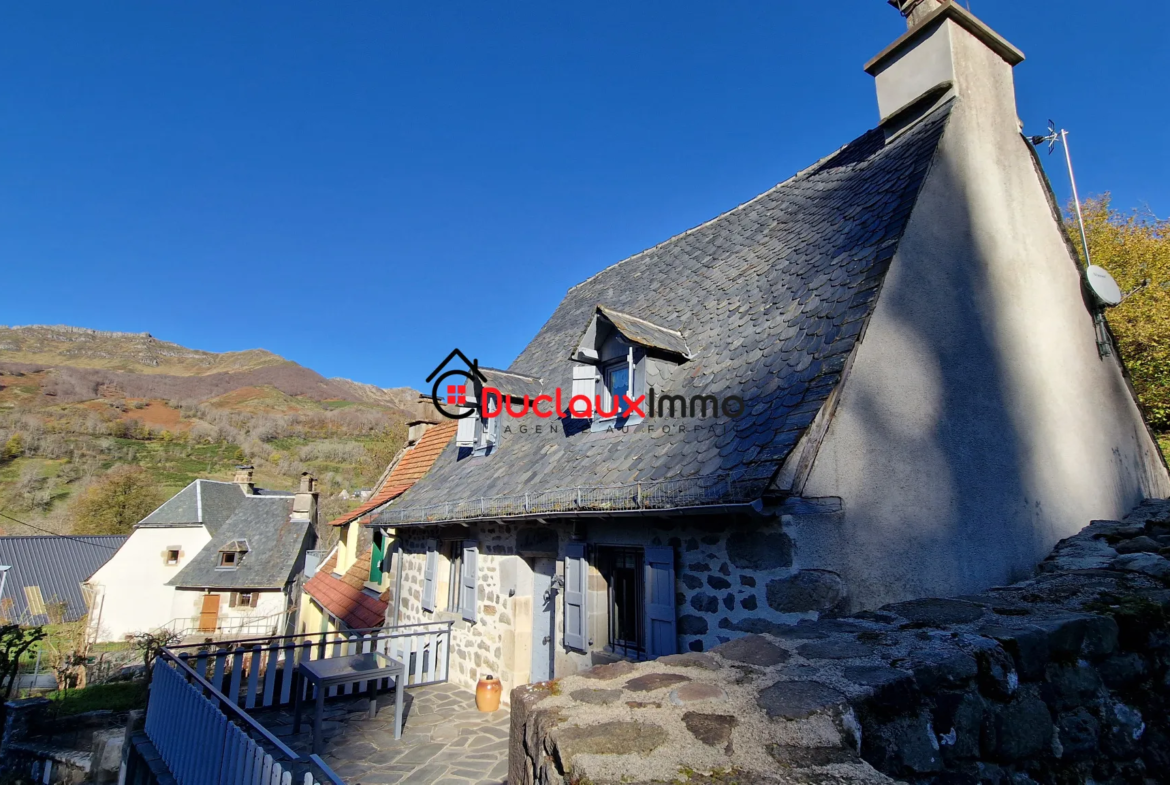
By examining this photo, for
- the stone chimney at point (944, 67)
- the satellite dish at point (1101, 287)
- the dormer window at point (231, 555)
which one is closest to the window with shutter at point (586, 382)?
the stone chimney at point (944, 67)

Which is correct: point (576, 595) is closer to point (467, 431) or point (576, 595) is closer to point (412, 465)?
point (467, 431)

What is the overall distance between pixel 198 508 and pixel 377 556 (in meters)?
23.5

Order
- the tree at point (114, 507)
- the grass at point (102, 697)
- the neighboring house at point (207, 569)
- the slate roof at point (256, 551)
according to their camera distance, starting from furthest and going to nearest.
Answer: the tree at point (114, 507)
the slate roof at point (256, 551)
the neighboring house at point (207, 569)
the grass at point (102, 697)

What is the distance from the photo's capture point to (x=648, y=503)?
5.41 meters

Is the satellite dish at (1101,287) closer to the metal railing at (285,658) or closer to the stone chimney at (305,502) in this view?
the metal railing at (285,658)

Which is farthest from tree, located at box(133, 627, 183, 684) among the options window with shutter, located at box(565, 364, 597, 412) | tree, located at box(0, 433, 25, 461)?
tree, located at box(0, 433, 25, 461)

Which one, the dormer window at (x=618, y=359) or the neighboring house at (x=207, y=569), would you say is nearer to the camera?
the dormer window at (x=618, y=359)

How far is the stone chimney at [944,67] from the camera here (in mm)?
7332

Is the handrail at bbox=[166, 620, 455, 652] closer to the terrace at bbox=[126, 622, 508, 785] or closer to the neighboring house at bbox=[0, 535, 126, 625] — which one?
the terrace at bbox=[126, 622, 508, 785]

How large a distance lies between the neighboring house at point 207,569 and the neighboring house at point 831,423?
21.3 metres

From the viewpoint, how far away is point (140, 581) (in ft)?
94.4

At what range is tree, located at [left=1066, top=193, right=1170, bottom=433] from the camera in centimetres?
1435

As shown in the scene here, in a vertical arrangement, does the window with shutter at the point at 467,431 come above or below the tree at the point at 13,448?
below

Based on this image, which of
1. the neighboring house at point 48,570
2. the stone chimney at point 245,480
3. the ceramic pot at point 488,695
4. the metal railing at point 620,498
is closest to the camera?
the metal railing at point 620,498
